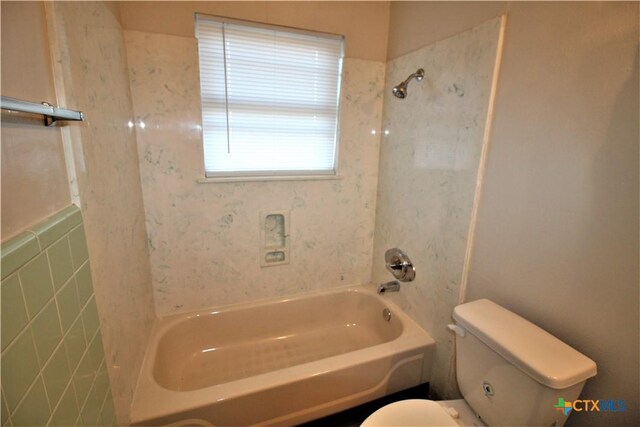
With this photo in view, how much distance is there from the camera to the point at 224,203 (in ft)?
6.11

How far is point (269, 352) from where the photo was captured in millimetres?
1964

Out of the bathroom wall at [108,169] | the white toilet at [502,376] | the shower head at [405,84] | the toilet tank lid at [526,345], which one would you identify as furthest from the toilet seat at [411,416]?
the shower head at [405,84]

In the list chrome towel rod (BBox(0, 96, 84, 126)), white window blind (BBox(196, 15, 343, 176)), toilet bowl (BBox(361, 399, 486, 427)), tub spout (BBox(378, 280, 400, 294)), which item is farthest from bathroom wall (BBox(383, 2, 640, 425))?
chrome towel rod (BBox(0, 96, 84, 126))

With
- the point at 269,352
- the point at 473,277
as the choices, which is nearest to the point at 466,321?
the point at 473,277

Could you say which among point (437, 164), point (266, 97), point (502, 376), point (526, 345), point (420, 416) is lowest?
point (420, 416)

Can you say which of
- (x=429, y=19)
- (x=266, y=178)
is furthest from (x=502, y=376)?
(x=429, y=19)

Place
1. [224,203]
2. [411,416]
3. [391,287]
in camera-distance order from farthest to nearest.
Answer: [391,287]
[224,203]
[411,416]

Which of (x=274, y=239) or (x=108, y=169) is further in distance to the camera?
(x=274, y=239)

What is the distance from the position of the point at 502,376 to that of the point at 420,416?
1.06 feet

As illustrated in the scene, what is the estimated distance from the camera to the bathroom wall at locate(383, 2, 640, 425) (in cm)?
86

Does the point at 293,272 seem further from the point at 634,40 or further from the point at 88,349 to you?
the point at 634,40

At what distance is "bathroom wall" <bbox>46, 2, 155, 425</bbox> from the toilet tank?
1300 millimetres

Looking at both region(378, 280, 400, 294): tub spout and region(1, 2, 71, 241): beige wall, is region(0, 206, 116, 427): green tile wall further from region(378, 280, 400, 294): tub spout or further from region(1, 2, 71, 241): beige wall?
region(378, 280, 400, 294): tub spout

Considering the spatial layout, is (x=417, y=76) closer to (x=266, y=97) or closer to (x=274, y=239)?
(x=266, y=97)
